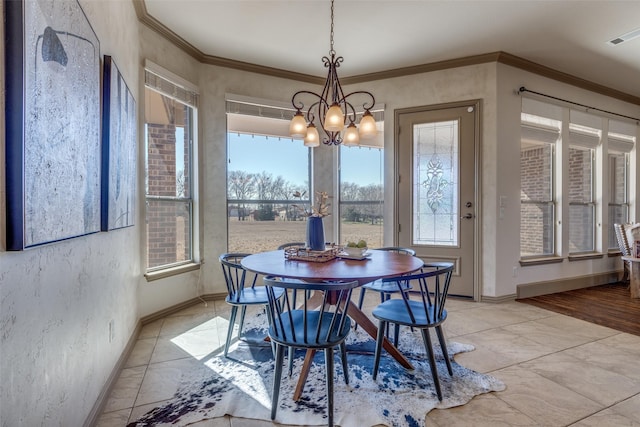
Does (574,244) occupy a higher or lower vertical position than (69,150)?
lower

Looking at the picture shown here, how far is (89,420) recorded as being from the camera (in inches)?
65.2

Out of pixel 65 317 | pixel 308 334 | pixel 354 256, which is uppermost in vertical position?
pixel 354 256

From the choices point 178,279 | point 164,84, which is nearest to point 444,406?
point 178,279

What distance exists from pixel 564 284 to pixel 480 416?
361 centimetres

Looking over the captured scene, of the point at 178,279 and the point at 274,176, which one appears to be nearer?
the point at 178,279

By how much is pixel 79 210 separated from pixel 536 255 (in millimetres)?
4823

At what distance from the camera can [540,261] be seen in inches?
166

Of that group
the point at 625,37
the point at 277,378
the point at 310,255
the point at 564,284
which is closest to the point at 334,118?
the point at 310,255

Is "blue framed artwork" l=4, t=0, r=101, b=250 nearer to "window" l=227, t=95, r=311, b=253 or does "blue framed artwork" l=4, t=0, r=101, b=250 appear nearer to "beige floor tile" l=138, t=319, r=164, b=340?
"beige floor tile" l=138, t=319, r=164, b=340

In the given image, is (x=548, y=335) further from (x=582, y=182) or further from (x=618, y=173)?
(x=618, y=173)

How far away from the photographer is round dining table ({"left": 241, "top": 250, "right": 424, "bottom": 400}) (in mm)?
1889

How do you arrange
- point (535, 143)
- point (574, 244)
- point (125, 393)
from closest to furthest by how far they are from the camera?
point (125, 393) → point (535, 143) → point (574, 244)

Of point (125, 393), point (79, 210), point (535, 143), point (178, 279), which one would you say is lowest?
point (125, 393)

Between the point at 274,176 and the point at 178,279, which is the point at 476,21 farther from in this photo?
the point at 178,279
